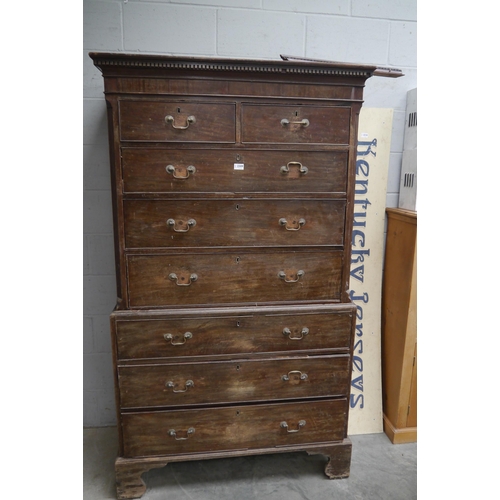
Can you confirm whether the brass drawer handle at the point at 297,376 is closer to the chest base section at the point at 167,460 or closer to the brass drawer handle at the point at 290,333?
the brass drawer handle at the point at 290,333

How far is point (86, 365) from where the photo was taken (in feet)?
7.95

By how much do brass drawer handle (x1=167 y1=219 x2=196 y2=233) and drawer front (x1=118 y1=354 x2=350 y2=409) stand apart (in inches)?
24.2

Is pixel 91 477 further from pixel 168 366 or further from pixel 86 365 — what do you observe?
pixel 168 366

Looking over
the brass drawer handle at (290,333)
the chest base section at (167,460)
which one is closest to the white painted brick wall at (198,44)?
the chest base section at (167,460)

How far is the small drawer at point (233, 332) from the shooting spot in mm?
1800

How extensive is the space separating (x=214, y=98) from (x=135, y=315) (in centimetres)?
98

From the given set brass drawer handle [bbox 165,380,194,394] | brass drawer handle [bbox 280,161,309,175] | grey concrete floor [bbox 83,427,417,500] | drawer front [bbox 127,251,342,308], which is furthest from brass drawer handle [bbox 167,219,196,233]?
grey concrete floor [bbox 83,427,417,500]

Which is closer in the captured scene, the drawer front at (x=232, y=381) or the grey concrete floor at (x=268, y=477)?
the drawer front at (x=232, y=381)

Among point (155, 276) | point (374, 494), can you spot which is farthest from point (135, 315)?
point (374, 494)

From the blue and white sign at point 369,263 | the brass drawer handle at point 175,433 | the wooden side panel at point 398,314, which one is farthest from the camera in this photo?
the blue and white sign at point 369,263

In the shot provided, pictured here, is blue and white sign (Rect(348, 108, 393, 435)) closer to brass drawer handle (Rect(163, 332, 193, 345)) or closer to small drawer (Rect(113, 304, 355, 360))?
small drawer (Rect(113, 304, 355, 360))

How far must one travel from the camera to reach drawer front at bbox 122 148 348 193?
1.69 m

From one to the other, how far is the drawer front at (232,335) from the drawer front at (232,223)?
1.13 feet

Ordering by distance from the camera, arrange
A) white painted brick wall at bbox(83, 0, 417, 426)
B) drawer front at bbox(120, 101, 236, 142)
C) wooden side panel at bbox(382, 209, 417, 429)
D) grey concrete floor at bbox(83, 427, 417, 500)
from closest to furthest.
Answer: drawer front at bbox(120, 101, 236, 142), grey concrete floor at bbox(83, 427, 417, 500), white painted brick wall at bbox(83, 0, 417, 426), wooden side panel at bbox(382, 209, 417, 429)
